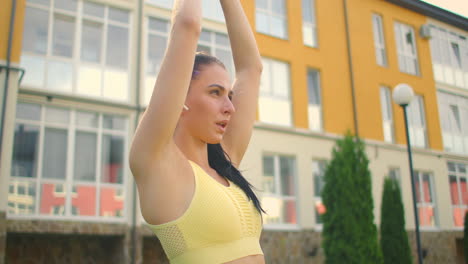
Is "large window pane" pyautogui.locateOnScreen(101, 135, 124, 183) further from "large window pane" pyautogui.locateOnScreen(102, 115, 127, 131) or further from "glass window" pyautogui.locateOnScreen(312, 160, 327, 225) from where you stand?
"glass window" pyautogui.locateOnScreen(312, 160, 327, 225)

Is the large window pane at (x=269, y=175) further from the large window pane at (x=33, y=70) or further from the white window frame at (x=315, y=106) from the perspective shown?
the large window pane at (x=33, y=70)

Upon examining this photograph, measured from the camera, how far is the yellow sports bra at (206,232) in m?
1.19

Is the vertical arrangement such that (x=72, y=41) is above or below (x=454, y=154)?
above

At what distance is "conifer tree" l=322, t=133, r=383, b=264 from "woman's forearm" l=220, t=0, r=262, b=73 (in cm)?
1079

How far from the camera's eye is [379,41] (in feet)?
61.9

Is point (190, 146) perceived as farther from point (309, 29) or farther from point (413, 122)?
point (413, 122)

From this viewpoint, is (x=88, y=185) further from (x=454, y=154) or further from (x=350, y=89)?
(x=454, y=154)

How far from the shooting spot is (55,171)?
11156mm

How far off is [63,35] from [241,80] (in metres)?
11.5

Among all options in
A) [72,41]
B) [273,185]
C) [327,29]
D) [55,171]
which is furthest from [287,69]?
[55,171]

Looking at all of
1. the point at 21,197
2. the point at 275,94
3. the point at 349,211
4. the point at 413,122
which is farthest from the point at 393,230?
the point at 21,197

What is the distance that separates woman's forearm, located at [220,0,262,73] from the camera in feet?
5.47

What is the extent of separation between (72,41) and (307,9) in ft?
28.3

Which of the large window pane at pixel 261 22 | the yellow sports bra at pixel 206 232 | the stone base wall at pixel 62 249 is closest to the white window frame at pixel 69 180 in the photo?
the stone base wall at pixel 62 249
